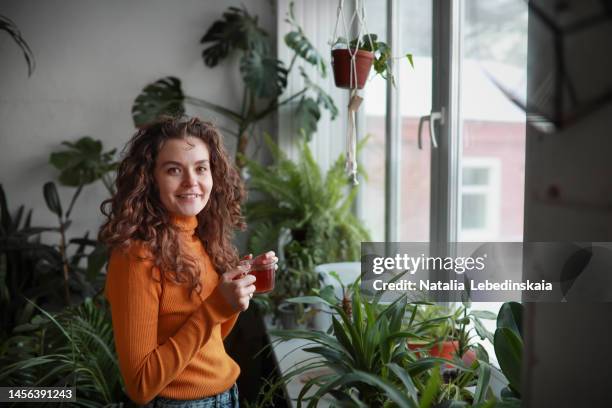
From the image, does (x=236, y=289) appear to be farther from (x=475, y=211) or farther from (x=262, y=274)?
(x=475, y=211)

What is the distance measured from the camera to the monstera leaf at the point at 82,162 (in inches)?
117

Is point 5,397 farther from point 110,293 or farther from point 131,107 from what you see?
point 131,107

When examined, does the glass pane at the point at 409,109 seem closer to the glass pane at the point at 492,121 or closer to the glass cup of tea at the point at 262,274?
the glass pane at the point at 492,121

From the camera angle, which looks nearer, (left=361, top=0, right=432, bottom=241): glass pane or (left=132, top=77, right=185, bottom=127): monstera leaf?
(left=361, top=0, right=432, bottom=241): glass pane

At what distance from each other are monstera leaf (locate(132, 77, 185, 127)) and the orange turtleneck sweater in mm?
1838

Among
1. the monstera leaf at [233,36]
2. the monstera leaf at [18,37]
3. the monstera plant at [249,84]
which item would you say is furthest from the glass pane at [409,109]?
the monstera leaf at [18,37]

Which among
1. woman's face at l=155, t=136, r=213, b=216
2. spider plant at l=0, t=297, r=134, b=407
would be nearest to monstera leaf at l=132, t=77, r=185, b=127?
spider plant at l=0, t=297, r=134, b=407

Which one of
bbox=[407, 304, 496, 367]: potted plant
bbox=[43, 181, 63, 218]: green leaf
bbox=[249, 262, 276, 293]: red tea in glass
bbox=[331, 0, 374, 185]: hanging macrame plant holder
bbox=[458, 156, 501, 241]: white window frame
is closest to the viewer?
bbox=[249, 262, 276, 293]: red tea in glass

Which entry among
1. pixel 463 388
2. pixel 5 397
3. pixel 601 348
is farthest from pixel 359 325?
pixel 5 397

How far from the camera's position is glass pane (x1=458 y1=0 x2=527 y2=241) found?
1.68 meters

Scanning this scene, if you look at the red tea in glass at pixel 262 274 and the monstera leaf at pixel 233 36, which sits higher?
the monstera leaf at pixel 233 36

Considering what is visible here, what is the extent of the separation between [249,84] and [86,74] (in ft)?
3.50

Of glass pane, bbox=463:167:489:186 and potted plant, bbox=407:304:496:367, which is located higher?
glass pane, bbox=463:167:489:186

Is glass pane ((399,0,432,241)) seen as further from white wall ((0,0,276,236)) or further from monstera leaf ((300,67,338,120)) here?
white wall ((0,0,276,236))
